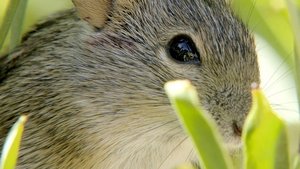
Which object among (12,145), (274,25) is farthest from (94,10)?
(12,145)

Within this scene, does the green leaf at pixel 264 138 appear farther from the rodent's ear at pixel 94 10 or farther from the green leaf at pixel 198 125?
the rodent's ear at pixel 94 10

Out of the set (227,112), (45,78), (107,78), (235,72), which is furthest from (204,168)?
(45,78)

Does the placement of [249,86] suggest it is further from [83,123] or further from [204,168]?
[204,168]

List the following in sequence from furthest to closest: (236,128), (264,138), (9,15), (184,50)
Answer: (184,50) → (236,128) → (9,15) → (264,138)

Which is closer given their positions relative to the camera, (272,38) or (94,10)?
(272,38)

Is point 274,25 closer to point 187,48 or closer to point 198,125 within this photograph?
point 187,48

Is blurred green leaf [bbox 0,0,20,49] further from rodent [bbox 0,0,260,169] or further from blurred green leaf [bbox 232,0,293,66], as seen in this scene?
blurred green leaf [bbox 232,0,293,66]

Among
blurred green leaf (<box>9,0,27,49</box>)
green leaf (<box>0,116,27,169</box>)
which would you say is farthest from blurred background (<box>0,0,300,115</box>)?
green leaf (<box>0,116,27,169</box>)
